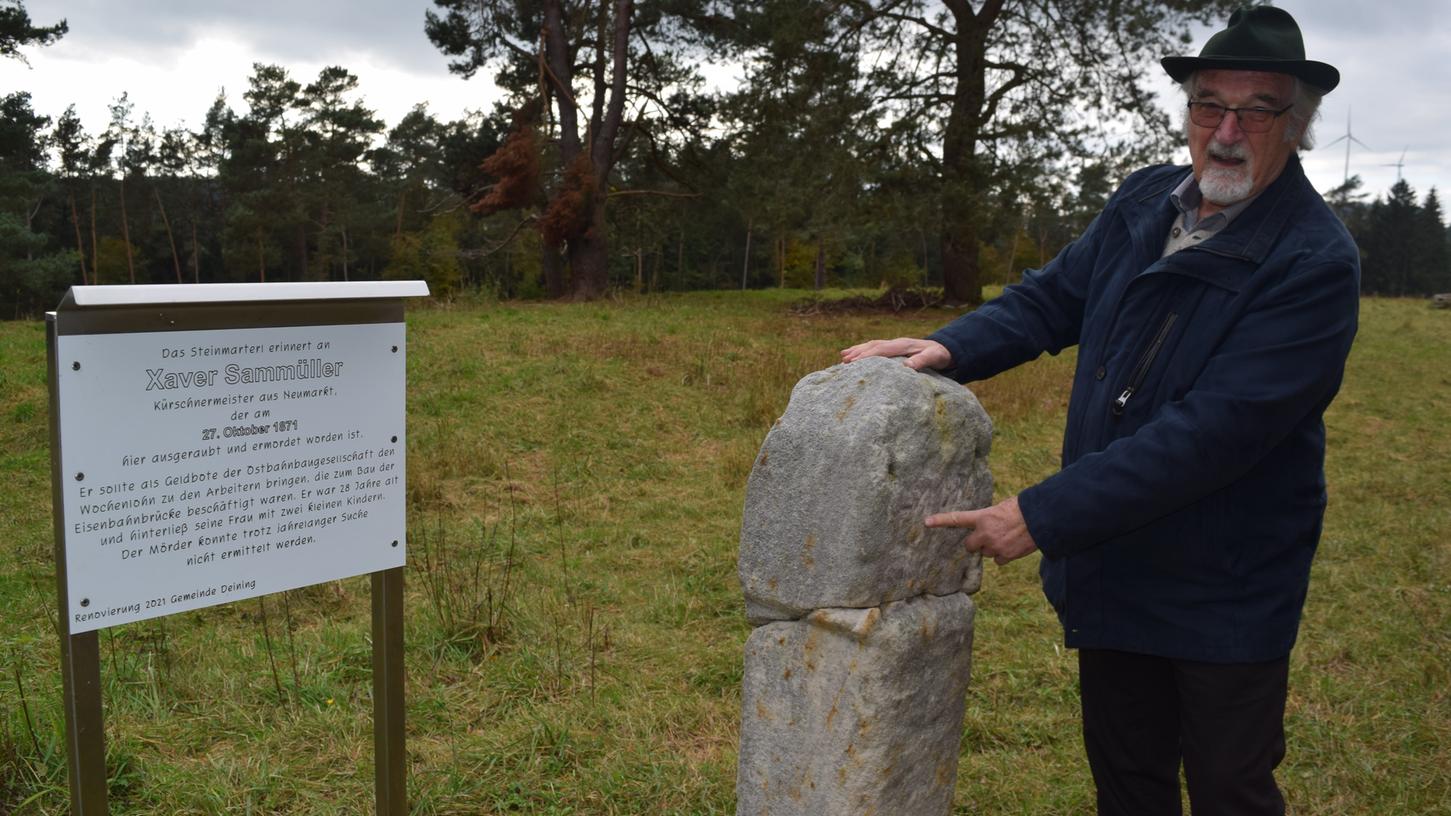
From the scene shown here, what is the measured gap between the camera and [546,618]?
5059 mm

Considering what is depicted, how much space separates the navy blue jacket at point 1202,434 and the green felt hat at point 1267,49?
8.4 inches

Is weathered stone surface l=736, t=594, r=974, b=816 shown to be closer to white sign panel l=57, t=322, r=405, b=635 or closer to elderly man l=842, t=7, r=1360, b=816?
elderly man l=842, t=7, r=1360, b=816

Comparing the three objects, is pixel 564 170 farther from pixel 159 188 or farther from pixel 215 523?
pixel 159 188

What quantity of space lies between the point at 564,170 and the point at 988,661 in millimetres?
17107

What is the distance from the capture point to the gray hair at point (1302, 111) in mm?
2305

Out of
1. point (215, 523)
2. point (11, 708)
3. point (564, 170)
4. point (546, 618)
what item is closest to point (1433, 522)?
point (546, 618)

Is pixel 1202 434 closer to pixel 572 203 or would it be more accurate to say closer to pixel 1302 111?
pixel 1302 111

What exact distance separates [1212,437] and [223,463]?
7.38 ft

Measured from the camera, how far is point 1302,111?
7.64ft

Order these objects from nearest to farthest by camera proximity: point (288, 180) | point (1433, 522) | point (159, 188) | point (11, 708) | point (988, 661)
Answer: point (11, 708) → point (988, 661) → point (1433, 522) → point (288, 180) → point (159, 188)

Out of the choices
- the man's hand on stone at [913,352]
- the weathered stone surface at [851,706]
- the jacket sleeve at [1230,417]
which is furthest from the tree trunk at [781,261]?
the jacket sleeve at [1230,417]

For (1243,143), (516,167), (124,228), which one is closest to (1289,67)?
(1243,143)

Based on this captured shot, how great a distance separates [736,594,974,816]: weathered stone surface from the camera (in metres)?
2.47

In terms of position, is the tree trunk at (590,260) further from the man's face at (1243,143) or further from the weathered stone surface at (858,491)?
the man's face at (1243,143)
